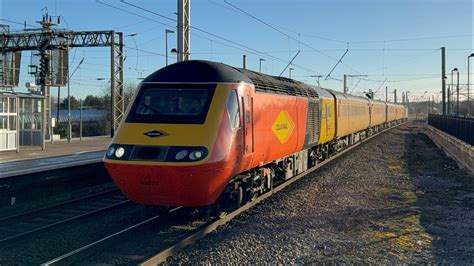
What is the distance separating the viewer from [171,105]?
859cm

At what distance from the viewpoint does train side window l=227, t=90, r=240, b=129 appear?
8.56 metres

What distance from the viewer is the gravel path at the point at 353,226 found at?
23.1 feet

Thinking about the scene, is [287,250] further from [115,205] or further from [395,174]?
[395,174]

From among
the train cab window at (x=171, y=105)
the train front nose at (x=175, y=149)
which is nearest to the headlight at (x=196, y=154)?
the train front nose at (x=175, y=149)

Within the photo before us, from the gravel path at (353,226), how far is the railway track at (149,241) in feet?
0.58

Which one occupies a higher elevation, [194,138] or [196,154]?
[194,138]

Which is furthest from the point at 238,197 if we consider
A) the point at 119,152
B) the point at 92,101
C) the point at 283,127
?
the point at 92,101

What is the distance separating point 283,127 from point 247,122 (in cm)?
287

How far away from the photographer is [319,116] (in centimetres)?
1714

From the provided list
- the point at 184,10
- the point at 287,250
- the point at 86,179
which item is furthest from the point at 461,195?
the point at 184,10

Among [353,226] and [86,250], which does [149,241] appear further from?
[353,226]

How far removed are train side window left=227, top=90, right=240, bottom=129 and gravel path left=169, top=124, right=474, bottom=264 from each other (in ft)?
6.38

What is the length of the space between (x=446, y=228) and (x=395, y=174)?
7.60 meters

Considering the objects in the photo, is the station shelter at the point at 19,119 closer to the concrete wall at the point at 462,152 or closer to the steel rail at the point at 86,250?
the steel rail at the point at 86,250
